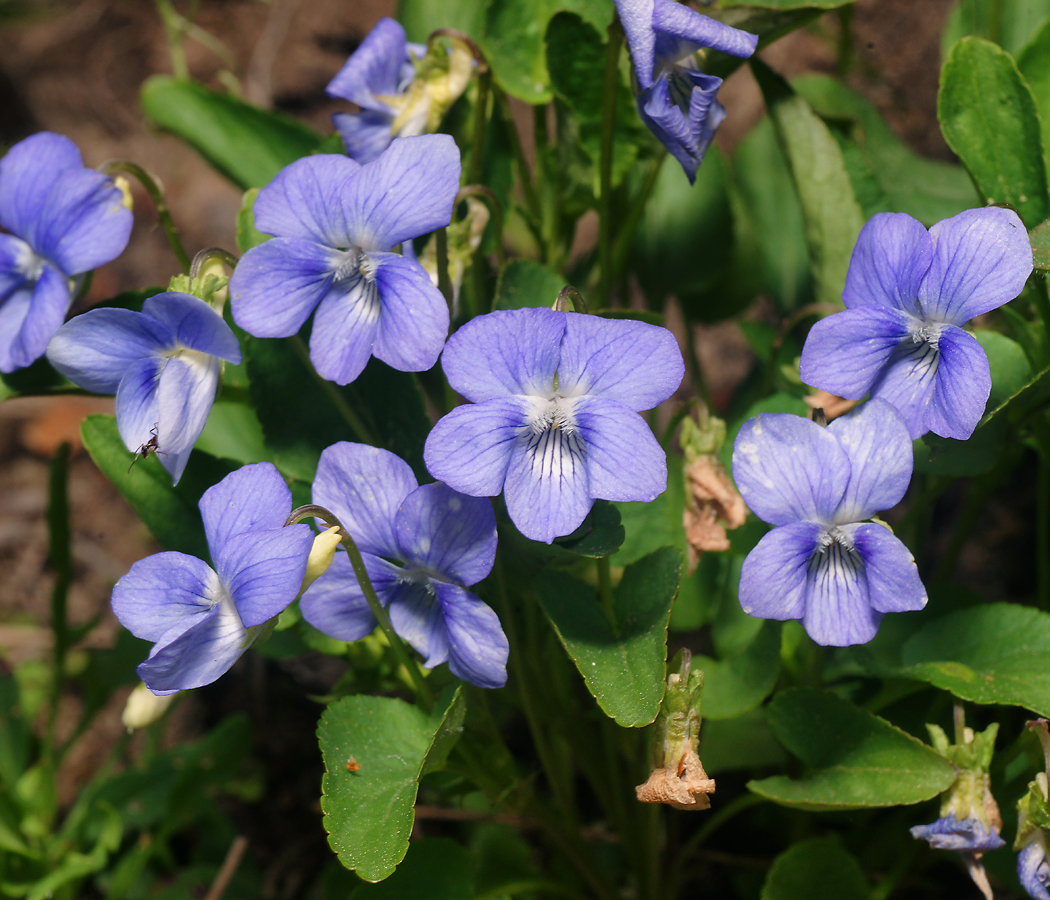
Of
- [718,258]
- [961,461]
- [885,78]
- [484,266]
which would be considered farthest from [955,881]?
[885,78]

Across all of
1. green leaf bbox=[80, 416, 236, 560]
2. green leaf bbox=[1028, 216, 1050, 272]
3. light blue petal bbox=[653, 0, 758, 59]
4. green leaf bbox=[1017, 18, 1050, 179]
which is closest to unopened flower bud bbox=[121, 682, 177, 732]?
green leaf bbox=[80, 416, 236, 560]

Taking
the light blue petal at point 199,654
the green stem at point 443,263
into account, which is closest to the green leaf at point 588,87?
the green stem at point 443,263

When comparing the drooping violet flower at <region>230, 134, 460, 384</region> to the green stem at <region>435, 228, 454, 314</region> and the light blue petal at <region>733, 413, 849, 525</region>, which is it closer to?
the green stem at <region>435, 228, 454, 314</region>

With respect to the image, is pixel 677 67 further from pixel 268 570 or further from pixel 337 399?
pixel 268 570

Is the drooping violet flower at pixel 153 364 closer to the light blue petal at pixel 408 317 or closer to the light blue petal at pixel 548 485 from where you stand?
the light blue petal at pixel 408 317

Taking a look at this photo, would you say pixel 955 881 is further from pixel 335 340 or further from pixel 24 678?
pixel 24 678

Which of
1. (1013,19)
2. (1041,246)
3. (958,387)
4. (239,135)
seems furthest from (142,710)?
(1013,19)
